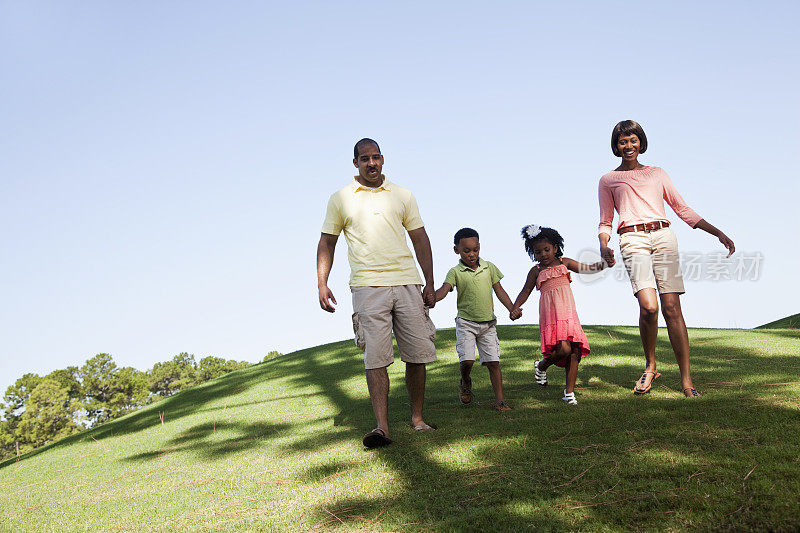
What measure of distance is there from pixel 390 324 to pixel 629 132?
2.75 meters

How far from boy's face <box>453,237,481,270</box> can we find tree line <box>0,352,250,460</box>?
33.3 meters

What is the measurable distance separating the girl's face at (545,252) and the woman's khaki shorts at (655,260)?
2.20 ft

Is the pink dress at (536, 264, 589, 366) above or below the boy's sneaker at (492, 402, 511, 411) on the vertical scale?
above

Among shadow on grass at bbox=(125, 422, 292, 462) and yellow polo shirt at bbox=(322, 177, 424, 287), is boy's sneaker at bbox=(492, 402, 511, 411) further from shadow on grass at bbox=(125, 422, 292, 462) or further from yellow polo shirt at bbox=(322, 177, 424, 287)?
shadow on grass at bbox=(125, 422, 292, 462)

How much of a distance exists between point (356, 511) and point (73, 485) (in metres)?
3.55

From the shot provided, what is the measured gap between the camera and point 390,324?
4.66m

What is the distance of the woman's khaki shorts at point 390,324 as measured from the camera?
15.0ft

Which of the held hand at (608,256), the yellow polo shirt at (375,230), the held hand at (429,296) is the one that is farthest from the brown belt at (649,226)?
the yellow polo shirt at (375,230)

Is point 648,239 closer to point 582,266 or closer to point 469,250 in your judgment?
point 582,266

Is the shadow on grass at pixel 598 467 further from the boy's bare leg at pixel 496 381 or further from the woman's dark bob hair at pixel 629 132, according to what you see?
the woman's dark bob hair at pixel 629 132

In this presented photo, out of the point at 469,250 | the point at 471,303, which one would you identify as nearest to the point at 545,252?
the point at 469,250

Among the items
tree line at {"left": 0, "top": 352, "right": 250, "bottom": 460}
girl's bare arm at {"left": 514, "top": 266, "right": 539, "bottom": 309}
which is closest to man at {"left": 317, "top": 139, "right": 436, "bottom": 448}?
girl's bare arm at {"left": 514, "top": 266, "right": 539, "bottom": 309}

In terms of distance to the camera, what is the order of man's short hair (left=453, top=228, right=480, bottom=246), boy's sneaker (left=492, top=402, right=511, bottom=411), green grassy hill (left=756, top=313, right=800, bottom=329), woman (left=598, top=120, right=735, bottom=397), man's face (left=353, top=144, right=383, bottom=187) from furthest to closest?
green grassy hill (left=756, top=313, right=800, bottom=329)
man's short hair (left=453, top=228, right=480, bottom=246)
boy's sneaker (left=492, top=402, right=511, bottom=411)
woman (left=598, top=120, right=735, bottom=397)
man's face (left=353, top=144, right=383, bottom=187)

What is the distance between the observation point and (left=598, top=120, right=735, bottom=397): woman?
4.99 m
